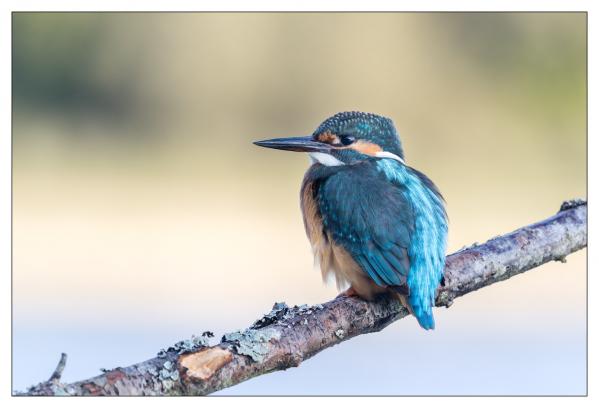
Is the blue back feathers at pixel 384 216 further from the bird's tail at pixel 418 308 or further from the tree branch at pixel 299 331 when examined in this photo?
the tree branch at pixel 299 331

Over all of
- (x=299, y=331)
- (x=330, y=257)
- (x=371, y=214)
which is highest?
(x=371, y=214)

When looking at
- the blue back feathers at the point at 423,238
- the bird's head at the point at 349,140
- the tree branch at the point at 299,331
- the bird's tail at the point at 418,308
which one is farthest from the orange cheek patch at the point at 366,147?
the bird's tail at the point at 418,308

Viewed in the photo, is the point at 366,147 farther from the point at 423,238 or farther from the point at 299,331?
the point at 299,331

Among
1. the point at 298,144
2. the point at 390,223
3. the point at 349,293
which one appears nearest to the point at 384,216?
the point at 390,223

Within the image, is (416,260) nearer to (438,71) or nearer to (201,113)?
(438,71)
